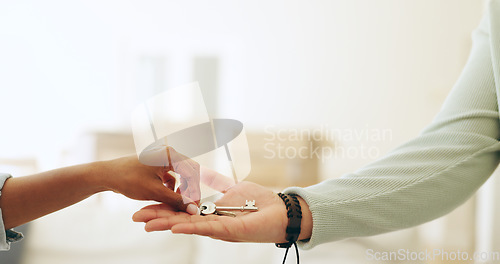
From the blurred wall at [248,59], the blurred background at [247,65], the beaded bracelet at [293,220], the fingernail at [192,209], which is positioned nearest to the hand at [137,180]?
the fingernail at [192,209]

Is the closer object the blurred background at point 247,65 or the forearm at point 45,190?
the forearm at point 45,190

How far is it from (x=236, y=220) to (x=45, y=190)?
23 centimetres

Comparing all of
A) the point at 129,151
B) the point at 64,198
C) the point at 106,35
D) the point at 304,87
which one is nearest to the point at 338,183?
the point at 64,198

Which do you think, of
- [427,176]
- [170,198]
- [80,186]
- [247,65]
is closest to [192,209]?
[170,198]

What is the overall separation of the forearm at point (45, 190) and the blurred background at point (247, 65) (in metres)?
2.25

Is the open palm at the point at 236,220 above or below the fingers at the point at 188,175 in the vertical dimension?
below

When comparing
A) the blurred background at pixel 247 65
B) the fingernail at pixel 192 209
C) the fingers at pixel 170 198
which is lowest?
the blurred background at pixel 247 65

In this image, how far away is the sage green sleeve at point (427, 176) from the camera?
1.72 ft

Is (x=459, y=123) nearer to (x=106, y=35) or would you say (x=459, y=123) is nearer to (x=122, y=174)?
(x=122, y=174)

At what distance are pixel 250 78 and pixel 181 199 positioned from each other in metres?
2.91

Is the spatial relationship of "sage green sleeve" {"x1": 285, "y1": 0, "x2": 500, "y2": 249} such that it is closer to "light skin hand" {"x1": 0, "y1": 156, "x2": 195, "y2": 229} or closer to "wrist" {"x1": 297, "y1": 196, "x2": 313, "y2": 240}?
"wrist" {"x1": 297, "y1": 196, "x2": 313, "y2": 240}

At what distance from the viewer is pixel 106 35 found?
10.7 ft

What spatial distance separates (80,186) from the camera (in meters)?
0.51

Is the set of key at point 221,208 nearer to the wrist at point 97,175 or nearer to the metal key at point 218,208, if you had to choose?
the metal key at point 218,208
